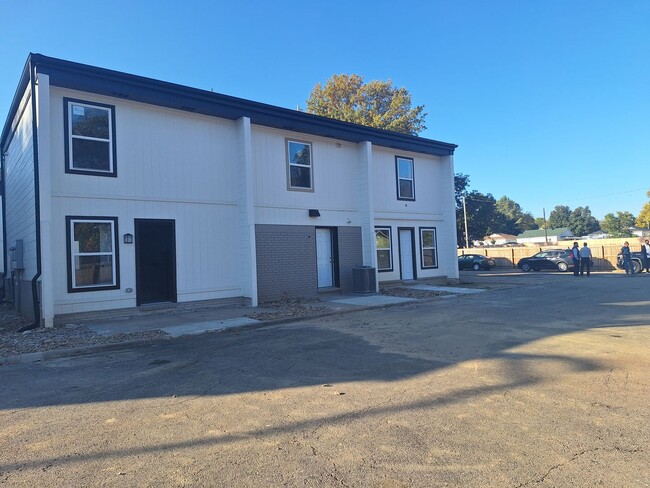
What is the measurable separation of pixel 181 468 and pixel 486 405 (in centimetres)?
295

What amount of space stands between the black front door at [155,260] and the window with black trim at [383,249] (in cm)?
797

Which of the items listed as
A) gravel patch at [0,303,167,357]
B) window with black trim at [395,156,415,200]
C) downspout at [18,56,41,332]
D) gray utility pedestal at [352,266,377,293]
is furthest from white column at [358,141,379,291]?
downspout at [18,56,41,332]

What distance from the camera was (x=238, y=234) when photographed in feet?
43.3

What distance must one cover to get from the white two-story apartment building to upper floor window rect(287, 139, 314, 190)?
0.05 metres

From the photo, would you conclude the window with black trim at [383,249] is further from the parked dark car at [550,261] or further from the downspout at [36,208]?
the parked dark car at [550,261]

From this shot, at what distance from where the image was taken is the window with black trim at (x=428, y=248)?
736 inches

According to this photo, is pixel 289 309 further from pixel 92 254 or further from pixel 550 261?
pixel 550 261

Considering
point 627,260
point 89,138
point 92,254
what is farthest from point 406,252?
point 627,260

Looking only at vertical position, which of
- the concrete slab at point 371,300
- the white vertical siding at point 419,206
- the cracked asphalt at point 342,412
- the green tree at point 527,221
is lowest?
the cracked asphalt at point 342,412

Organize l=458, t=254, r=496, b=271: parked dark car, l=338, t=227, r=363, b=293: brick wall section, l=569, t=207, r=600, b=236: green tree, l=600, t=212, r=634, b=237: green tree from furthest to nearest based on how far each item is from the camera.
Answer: l=569, t=207, r=600, b=236: green tree → l=600, t=212, r=634, b=237: green tree → l=458, t=254, r=496, b=271: parked dark car → l=338, t=227, r=363, b=293: brick wall section

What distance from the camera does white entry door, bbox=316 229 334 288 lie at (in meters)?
15.4

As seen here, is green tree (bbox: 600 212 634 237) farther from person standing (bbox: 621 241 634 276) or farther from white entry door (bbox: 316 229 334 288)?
white entry door (bbox: 316 229 334 288)

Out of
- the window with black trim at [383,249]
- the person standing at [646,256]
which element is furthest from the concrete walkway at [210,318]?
the person standing at [646,256]

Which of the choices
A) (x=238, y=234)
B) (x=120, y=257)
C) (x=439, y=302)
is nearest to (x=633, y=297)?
(x=439, y=302)
